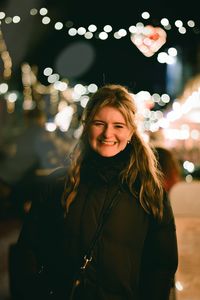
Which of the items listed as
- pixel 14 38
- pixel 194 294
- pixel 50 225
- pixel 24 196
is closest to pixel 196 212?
pixel 194 294

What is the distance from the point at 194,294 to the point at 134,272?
182cm

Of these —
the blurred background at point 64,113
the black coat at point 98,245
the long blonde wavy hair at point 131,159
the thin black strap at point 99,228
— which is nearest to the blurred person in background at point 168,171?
the blurred background at point 64,113

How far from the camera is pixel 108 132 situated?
2537mm

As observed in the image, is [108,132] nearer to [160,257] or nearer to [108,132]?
[108,132]

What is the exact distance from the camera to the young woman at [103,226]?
2.37m

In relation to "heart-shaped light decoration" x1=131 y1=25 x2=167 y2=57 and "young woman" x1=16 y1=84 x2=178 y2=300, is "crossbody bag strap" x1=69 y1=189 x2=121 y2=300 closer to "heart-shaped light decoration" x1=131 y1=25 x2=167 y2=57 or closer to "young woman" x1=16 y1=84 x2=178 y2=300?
"young woman" x1=16 y1=84 x2=178 y2=300

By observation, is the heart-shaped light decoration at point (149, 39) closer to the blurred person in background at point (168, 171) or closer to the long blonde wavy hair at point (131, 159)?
the blurred person in background at point (168, 171)

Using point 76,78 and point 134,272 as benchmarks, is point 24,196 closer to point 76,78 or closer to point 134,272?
point 134,272

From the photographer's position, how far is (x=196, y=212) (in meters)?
3.98

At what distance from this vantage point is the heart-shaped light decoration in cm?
849

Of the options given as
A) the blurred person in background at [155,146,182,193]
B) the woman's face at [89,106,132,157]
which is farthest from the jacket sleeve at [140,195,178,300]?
the blurred person in background at [155,146,182,193]

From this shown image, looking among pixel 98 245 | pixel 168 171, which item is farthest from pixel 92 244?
pixel 168 171

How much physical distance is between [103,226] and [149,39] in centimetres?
690

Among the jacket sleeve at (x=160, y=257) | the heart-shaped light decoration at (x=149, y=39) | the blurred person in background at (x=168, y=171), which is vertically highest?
the heart-shaped light decoration at (x=149, y=39)
